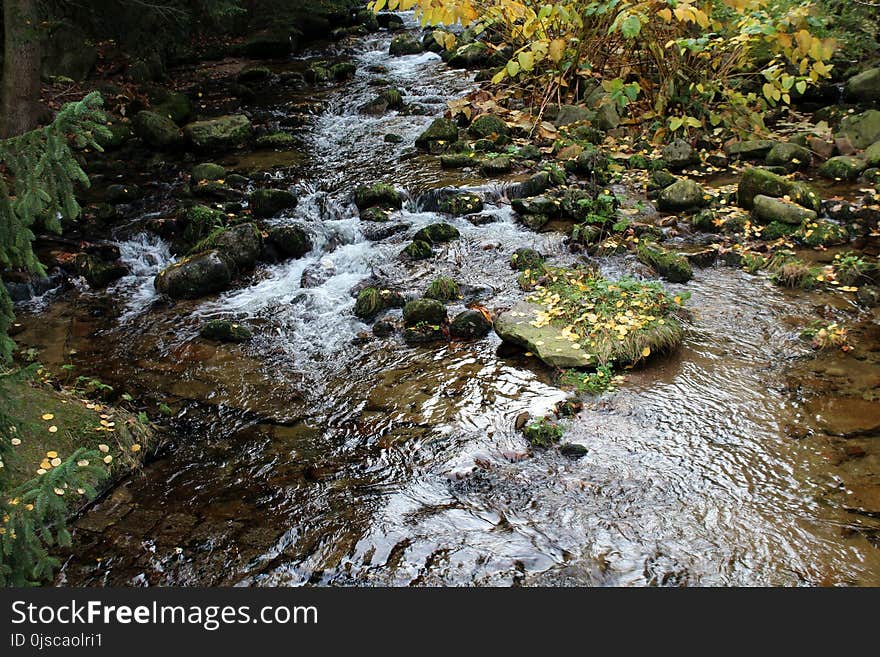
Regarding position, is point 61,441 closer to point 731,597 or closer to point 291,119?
point 731,597

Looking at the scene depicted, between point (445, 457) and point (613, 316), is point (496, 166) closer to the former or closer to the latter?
point (613, 316)

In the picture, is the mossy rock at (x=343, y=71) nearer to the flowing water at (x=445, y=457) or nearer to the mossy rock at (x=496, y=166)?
the mossy rock at (x=496, y=166)

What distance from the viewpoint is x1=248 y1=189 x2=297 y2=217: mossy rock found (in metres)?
10.1

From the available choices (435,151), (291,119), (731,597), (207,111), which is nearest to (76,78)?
(207,111)

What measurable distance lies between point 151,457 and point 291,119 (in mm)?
9825

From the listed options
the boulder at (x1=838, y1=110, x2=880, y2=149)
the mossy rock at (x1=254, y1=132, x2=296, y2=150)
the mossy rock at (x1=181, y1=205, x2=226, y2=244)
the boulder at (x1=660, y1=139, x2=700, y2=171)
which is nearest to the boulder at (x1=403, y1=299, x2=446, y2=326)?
the mossy rock at (x1=181, y1=205, x2=226, y2=244)

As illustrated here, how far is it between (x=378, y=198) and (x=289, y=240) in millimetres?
1690

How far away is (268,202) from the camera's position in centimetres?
1007

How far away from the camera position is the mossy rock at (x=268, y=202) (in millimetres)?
10055

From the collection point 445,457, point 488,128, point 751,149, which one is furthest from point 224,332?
point 751,149

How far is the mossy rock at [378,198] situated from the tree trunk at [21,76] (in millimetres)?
4731

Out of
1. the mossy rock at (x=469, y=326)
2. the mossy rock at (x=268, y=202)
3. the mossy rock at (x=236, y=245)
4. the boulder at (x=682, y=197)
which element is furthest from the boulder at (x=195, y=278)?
the boulder at (x=682, y=197)

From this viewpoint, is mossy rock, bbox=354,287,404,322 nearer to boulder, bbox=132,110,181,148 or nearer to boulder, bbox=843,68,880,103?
boulder, bbox=132,110,181,148

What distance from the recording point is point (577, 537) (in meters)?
4.40
